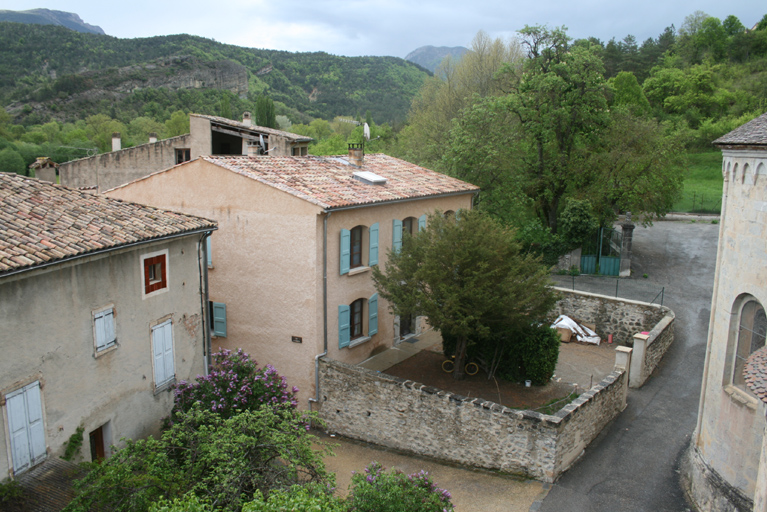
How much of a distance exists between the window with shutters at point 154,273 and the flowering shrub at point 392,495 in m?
6.49

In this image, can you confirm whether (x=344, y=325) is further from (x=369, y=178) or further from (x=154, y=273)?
(x=154, y=273)

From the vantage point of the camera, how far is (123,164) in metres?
29.4

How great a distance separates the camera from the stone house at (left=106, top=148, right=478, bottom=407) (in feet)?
56.5

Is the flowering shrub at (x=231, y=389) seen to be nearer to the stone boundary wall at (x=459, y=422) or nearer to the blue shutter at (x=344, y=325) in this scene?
the stone boundary wall at (x=459, y=422)

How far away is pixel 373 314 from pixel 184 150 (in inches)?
589

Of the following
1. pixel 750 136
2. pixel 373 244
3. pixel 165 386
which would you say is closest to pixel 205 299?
pixel 165 386

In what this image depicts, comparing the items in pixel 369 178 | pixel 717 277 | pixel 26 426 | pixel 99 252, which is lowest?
pixel 26 426

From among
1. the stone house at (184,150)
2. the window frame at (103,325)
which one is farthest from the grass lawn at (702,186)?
the window frame at (103,325)

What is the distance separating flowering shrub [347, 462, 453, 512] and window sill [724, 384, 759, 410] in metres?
6.54

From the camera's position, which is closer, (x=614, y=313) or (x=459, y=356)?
(x=459, y=356)

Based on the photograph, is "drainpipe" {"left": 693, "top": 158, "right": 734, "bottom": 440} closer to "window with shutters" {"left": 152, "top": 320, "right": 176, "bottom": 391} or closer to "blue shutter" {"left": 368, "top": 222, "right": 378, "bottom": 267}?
"blue shutter" {"left": 368, "top": 222, "right": 378, "bottom": 267}

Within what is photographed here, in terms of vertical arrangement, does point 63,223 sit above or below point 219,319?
above

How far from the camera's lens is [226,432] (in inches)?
→ 402

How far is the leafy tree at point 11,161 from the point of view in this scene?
4412cm
